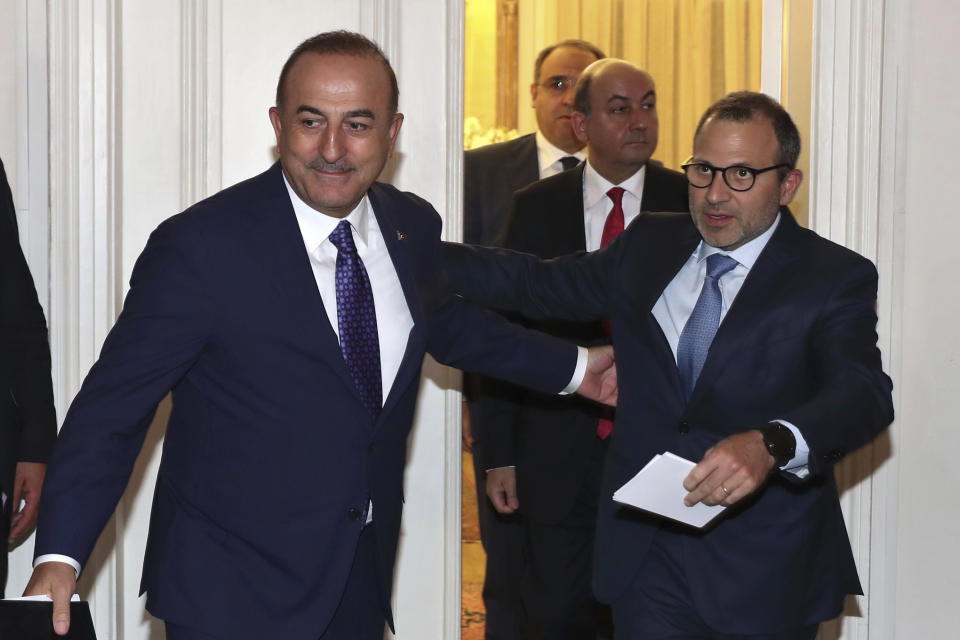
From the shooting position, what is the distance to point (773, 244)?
3.14 metres

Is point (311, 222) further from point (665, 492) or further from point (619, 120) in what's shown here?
point (619, 120)

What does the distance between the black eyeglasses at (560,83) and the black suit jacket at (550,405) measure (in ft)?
3.46

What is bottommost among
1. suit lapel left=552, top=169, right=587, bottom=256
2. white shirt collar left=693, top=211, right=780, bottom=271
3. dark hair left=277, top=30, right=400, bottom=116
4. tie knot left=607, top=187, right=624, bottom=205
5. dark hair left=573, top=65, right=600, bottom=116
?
white shirt collar left=693, top=211, right=780, bottom=271

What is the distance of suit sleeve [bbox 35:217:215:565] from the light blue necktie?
116 cm

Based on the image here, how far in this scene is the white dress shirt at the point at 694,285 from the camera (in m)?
3.16

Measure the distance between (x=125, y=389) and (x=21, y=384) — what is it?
88cm

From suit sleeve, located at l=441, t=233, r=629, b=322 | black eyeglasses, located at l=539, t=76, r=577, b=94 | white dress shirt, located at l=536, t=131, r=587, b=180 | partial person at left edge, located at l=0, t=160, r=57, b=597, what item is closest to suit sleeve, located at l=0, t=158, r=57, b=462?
partial person at left edge, located at l=0, t=160, r=57, b=597

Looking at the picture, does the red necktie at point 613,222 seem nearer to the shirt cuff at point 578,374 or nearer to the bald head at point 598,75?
the bald head at point 598,75

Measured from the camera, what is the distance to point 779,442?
275 cm

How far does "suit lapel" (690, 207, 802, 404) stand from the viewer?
3.05 m

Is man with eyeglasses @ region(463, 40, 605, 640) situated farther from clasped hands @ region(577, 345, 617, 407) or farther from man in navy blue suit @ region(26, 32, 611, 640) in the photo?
man in navy blue suit @ region(26, 32, 611, 640)

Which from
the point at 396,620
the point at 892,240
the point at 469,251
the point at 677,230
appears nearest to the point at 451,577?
the point at 396,620

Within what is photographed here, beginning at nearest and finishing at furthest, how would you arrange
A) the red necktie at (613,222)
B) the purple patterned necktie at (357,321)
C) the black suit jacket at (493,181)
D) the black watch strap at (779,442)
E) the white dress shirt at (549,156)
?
the black watch strap at (779,442) → the purple patterned necktie at (357,321) → the red necktie at (613,222) → the black suit jacket at (493,181) → the white dress shirt at (549,156)

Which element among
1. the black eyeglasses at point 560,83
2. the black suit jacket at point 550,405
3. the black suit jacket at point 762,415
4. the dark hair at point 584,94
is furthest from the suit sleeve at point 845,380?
the black eyeglasses at point 560,83
